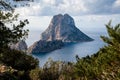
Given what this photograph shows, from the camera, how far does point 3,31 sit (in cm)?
1842

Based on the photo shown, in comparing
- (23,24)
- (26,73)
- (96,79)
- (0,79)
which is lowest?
(26,73)

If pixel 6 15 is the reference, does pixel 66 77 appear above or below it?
below

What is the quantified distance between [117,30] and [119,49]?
123 cm

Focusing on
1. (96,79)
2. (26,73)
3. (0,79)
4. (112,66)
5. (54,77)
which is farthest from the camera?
(26,73)

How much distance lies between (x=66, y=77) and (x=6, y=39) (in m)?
18.4

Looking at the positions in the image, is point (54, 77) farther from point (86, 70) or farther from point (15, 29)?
point (15, 29)

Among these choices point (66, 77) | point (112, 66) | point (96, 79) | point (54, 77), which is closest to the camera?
point (112, 66)

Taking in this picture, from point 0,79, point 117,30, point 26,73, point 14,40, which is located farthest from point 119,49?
point 26,73

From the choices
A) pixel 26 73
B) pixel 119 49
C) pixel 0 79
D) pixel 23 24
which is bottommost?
pixel 26 73

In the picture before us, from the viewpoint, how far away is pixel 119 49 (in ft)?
61.4

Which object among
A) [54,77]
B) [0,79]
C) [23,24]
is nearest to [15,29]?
[23,24]

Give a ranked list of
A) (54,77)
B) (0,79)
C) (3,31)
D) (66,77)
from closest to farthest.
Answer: (3,31) → (0,79) → (66,77) → (54,77)

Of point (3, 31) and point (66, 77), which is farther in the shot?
point (66, 77)

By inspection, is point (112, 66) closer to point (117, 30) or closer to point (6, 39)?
point (117, 30)
